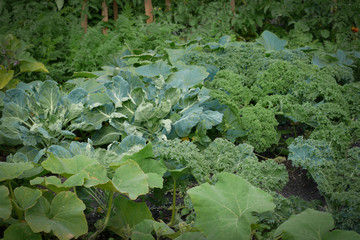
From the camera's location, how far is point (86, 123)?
2.56m

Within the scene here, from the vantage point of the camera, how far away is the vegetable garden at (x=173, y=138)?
1.61 m

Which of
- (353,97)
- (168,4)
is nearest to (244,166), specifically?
(353,97)

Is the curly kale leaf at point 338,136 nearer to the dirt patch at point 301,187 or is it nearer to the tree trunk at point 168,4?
the dirt patch at point 301,187

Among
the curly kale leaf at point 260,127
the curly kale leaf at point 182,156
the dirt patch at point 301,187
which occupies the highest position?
the curly kale leaf at point 182,156

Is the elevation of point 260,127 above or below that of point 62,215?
below

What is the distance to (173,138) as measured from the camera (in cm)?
259

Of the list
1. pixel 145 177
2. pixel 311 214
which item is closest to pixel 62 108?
pixel 145 177

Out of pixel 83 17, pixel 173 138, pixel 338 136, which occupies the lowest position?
pixel 173 138

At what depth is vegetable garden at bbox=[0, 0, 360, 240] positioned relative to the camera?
1.61m

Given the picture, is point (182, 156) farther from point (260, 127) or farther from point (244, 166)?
point (260, 127)

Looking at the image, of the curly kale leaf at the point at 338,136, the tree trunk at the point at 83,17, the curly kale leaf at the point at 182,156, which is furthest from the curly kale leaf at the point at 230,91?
the tree trunk at the point at 83,17

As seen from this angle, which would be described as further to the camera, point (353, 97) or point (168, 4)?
point (168, 4)

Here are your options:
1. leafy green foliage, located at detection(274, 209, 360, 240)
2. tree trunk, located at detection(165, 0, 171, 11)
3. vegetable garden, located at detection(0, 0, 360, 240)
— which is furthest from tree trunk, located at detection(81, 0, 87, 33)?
leafy green foliage, located at detection(274, 209, 360, 240)

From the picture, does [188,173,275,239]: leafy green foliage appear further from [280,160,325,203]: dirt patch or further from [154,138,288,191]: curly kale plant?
[280,160,325,203]: dirt patch
